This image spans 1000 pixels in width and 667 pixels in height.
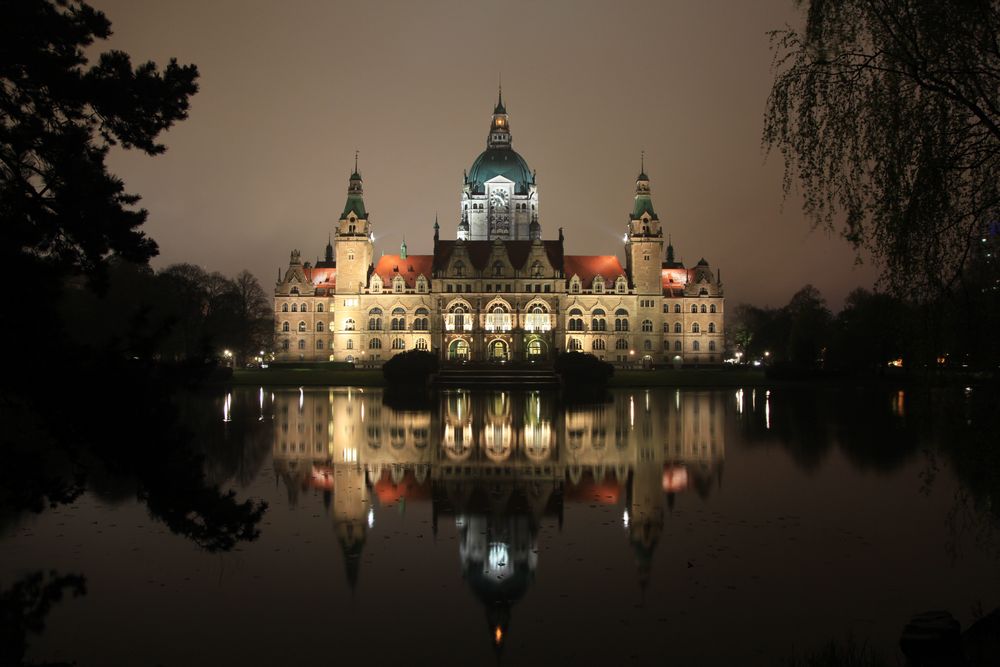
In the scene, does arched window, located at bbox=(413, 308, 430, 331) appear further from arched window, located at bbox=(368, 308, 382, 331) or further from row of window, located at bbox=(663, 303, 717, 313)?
row of window, located at bbox=(663, 303, 717, 313)

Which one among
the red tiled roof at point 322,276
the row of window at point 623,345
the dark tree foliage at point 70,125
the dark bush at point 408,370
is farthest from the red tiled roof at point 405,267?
the dark tree foliage at point 70,125

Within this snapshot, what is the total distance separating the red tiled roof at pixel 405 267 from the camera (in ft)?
312

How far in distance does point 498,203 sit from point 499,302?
2740 centimetres

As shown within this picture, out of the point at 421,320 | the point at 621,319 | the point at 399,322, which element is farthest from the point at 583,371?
the point at 399,322

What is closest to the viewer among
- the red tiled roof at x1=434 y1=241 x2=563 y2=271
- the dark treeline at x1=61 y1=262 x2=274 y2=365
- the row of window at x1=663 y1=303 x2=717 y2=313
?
the dark treeline at x1=61 y1=262 x2=274 y2=365

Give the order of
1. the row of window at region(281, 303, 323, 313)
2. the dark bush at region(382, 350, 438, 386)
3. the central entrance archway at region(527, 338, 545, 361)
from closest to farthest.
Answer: the dark bush at region(382, 350, 438, 386) < the central entrance archway at region(527, 338, 545, 361) < the row of window at region(281, 303, 323, 313)

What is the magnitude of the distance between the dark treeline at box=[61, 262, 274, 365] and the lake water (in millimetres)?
839

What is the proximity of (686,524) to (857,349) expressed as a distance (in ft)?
183

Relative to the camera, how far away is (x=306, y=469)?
20.5 m

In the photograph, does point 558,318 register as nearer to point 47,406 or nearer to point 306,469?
point 306,469

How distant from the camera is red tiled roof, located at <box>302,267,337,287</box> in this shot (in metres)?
100

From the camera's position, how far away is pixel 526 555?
12.2 meters

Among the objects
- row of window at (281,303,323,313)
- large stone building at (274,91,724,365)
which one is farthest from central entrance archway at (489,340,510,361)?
row of window at (281,303,323,313)

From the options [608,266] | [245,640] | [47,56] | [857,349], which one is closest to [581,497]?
[245,640]
